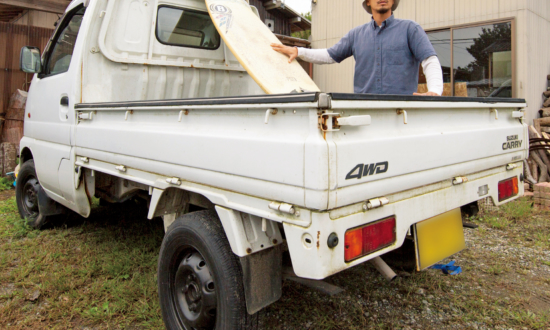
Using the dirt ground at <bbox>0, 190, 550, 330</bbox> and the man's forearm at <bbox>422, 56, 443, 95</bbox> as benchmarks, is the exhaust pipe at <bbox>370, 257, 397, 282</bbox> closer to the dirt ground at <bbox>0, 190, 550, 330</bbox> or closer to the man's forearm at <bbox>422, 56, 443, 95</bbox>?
the dirt ground at <bbox>0, 190, 550, 330</bbox>

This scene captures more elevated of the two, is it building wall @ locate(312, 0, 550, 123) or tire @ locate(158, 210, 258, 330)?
building wall @ locate(312, 0, 550, 123)

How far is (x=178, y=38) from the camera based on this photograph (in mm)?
3725

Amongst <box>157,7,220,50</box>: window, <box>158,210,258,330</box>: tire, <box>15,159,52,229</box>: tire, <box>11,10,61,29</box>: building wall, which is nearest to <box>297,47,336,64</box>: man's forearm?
<box>157,7,220,50</box>: window

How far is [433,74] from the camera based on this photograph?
286 cm

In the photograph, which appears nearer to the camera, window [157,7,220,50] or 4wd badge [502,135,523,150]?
4wd badge [502,135,523,150]

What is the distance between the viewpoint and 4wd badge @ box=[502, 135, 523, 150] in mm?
2534

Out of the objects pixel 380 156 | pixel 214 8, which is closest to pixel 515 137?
pixel 380 156

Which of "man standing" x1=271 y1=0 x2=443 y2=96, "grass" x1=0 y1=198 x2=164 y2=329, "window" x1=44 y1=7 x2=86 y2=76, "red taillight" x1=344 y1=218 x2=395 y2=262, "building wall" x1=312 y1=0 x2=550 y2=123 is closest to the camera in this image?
"red taillight" x1=344 y1=218 x2=395 y2=262

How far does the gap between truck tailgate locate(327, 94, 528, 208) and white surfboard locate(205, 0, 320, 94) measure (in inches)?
43.8

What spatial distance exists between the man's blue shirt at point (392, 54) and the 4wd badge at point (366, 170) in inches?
57.1

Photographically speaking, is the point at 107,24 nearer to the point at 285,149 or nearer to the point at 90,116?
the point at 90,116

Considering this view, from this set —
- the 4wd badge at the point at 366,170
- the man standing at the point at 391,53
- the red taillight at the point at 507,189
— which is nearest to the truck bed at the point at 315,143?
the 4wd badge at the point at 366,170

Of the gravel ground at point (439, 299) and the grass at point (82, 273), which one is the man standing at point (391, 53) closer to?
the gravel ground at point (439, 299)

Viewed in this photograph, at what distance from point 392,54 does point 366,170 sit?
1696 millimetres
